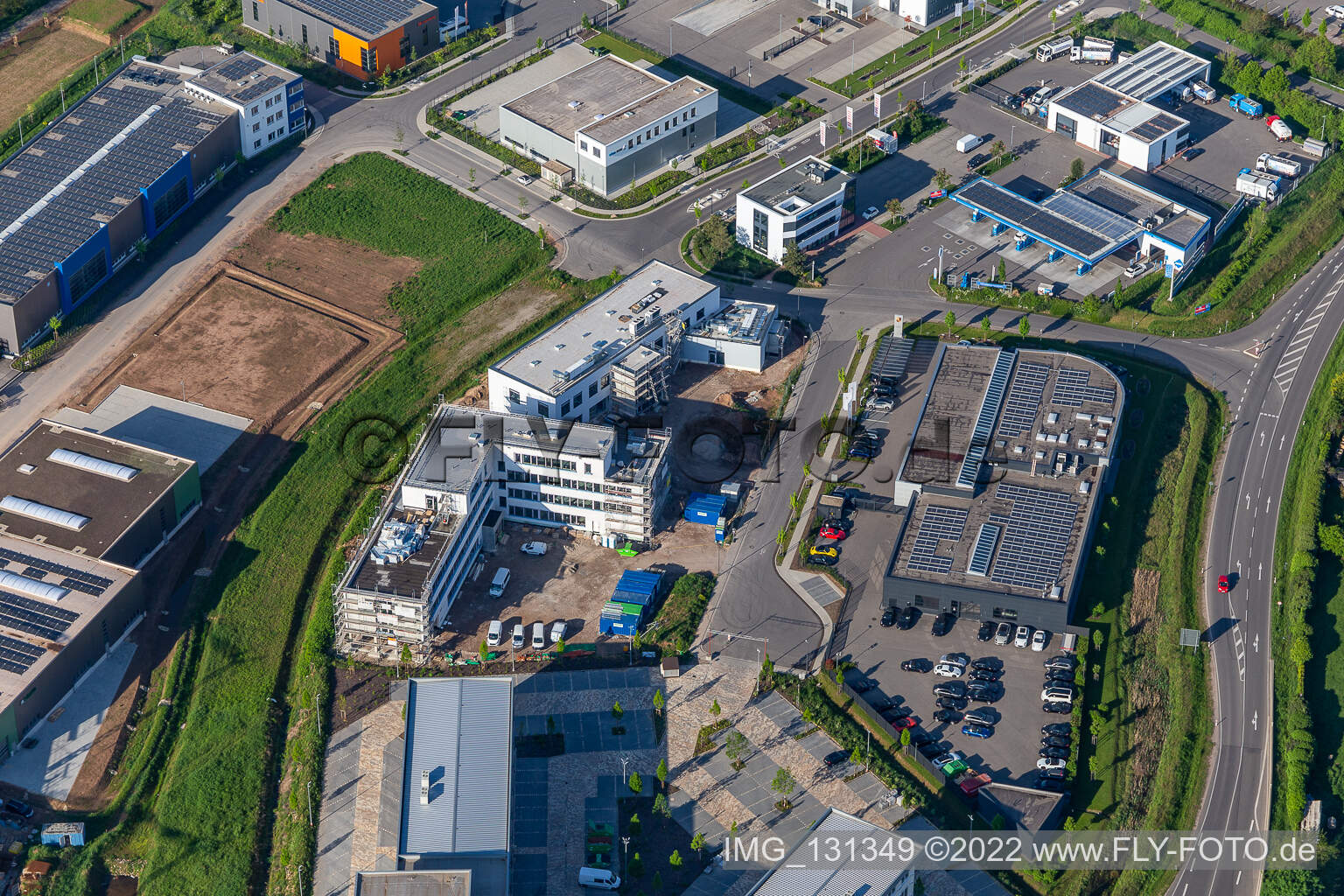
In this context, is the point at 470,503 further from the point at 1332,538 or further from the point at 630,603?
the point at 1332,538

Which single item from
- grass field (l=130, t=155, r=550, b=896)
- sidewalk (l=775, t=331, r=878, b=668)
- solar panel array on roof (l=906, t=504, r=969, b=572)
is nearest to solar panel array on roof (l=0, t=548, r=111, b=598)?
grass field (l=130, t=155, r=550, b=896)

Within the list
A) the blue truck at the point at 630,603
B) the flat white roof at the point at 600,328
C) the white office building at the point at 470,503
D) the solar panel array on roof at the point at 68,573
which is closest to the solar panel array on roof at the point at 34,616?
the solar panel array on roof at the point at 68,573

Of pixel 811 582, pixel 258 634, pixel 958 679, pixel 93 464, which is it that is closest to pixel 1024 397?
pixel 811 582

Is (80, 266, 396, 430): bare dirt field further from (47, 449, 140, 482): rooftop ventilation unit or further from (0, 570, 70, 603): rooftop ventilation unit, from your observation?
(0, 570, 70, 603): rooftop ventilation unit

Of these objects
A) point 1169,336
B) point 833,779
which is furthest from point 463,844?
point 1169,336

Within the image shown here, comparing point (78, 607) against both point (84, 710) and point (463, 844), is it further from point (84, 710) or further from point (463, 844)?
point (463, 844)

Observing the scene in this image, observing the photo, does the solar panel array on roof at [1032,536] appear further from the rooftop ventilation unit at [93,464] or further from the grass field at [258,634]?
the rooftop ventilation unit at [93,464]
